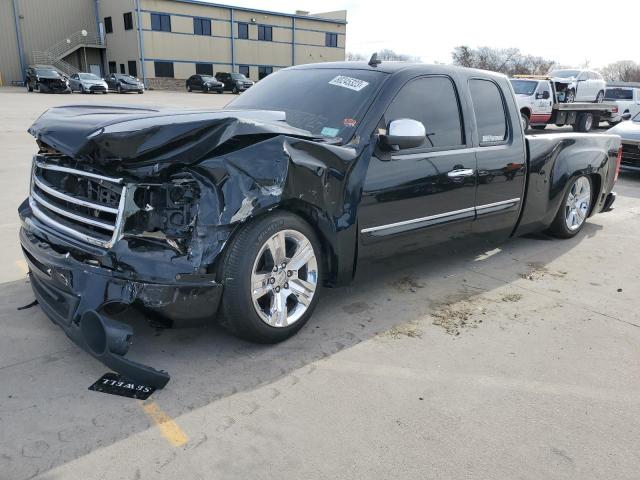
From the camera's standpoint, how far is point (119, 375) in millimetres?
2979

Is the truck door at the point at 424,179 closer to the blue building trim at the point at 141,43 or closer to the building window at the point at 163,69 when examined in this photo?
the blue building trim at the point at 141,43

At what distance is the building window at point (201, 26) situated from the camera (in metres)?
48.8

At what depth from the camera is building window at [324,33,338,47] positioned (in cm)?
5788

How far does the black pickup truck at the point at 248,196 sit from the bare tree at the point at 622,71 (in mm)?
74666

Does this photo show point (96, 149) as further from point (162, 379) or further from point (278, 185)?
point (162, 379)

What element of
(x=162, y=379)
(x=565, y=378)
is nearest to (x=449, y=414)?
(x=565, y=378)

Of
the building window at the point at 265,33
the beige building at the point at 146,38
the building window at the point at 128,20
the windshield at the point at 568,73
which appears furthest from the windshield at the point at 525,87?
the building window at the point at 265,33

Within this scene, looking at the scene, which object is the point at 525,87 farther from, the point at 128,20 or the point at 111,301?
the point at 128,20

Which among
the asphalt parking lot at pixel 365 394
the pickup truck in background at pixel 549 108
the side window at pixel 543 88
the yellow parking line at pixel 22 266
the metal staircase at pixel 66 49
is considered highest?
the metal staircase at pixel 66 49

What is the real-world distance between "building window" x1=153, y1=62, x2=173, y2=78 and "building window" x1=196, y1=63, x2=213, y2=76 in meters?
2.66

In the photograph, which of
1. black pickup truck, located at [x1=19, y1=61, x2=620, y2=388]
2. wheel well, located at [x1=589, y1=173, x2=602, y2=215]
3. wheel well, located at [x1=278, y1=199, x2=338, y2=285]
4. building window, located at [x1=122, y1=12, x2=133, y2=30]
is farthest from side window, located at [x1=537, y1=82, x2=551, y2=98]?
building window, located at [x1=122, y1=12, x2=133, y2=30]

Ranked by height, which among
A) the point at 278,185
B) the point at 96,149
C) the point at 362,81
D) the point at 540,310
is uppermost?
the point at 362,81

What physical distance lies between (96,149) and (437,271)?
317 cm

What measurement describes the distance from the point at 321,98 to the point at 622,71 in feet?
271
